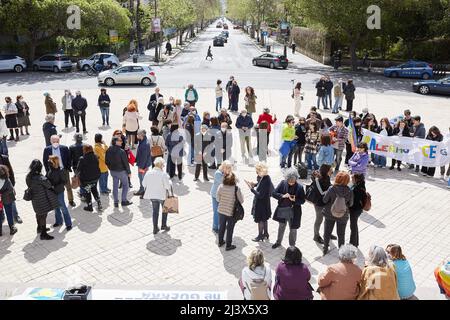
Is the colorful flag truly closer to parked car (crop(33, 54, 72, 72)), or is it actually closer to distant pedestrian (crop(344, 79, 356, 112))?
distant pedestrian (crop(344, 79, 356, 112))

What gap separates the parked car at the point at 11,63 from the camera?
110 feet

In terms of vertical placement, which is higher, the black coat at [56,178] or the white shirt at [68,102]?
the white shirt at [68,102]

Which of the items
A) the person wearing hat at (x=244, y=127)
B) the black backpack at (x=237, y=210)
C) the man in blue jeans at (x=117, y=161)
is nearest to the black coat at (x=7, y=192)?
the man in blue jeans at (x=117, y=161)

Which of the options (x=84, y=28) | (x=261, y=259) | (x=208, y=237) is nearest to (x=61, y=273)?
(x=208, y=237)

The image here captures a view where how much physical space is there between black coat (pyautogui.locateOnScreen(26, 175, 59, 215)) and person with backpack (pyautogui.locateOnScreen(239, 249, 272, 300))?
4.64 metres

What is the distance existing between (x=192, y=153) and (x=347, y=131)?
4453 millimetres

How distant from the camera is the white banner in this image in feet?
41.2

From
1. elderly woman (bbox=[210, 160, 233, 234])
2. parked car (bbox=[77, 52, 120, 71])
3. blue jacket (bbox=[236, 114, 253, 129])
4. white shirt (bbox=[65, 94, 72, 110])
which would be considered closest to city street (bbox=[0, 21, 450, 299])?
elderly woman (bbox=[210, 160, 233, 234])

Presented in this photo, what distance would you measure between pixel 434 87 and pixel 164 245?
23.5 meters

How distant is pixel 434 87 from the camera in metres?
27.0

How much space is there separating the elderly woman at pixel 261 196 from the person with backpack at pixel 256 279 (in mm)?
2595

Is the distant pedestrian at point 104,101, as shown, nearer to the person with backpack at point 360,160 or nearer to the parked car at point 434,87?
the person with backpack at point 360,160

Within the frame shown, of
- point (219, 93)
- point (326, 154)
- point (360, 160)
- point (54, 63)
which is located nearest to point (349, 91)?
point (219, 93)
